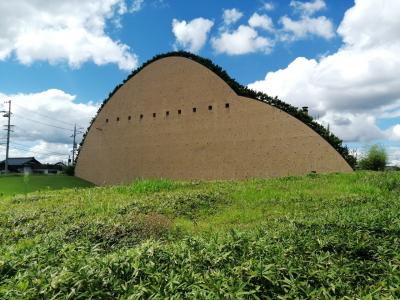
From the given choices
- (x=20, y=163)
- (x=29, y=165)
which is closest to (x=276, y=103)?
(x=29, y=165)

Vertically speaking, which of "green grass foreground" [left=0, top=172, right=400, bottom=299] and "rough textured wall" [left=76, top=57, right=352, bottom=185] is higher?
"rough textured wall" [left=76, top=57, right=352, bottom=185]

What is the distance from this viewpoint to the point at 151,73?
813 inches

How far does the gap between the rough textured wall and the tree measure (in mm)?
2300

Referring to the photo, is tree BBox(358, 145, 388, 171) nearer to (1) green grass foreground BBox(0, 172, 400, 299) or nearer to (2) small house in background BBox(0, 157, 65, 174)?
(1) green grass foreground BBox(0, 172, 400, 299)

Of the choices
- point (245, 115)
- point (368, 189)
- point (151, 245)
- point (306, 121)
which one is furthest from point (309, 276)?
point (245, 115)

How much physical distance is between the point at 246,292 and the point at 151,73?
746 inches

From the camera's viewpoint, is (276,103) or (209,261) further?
(276,103)

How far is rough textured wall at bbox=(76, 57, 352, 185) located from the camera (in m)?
15.5

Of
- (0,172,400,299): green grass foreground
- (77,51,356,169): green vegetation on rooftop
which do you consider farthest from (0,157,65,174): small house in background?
(0,172,400,299): green grass foreground

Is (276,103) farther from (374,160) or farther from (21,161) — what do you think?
(21,161)

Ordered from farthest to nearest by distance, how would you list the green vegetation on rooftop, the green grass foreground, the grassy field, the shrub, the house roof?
the house roof < the shrub < the grassy field < the green vegetation on rooftop < the green grass foreground

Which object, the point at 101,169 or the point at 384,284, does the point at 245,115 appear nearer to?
the point at 101,169

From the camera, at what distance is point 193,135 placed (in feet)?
60.2

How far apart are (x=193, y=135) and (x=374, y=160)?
7453mm
